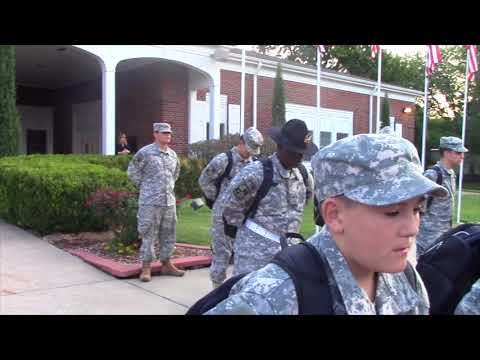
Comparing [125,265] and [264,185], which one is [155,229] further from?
[264,185]

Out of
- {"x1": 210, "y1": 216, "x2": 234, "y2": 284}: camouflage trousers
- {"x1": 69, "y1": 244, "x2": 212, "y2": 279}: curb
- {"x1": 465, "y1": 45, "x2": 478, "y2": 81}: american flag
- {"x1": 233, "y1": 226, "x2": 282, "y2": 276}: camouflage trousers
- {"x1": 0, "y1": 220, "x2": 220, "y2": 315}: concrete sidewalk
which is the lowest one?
{"x1": 0, "y1": 220, "x2": 220, "y2": 315}: concrete sidewalk

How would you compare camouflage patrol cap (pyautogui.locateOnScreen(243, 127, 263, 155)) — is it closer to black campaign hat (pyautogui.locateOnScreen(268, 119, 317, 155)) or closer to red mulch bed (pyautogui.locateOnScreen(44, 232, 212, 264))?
black campaign hat (pyautogui.locateOnScreen(268, 119, 317, 155))

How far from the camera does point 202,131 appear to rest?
17.1 metres

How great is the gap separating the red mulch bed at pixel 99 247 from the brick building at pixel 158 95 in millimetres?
5281

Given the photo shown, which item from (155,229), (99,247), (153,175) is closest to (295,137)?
(153,175)

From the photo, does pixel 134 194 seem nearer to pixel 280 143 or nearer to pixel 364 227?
pixel 280 143

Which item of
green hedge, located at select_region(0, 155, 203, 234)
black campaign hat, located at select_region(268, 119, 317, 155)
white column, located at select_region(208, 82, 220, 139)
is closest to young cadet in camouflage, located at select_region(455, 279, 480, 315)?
black campaign hat, located at select_region(268, 119, 317, 155)

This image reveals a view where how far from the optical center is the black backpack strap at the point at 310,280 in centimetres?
128

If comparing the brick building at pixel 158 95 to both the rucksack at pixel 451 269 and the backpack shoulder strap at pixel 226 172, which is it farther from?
the rucksack at pixel 451 269

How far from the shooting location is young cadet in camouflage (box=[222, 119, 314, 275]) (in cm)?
368

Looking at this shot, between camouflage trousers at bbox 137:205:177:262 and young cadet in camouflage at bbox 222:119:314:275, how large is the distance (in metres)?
2.61

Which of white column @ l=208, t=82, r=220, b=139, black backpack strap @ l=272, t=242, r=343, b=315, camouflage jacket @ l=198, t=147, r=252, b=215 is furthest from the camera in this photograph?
white column @ l=208, t=82, r=220, b=139

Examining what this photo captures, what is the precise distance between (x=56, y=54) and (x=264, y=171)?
1319 cm
